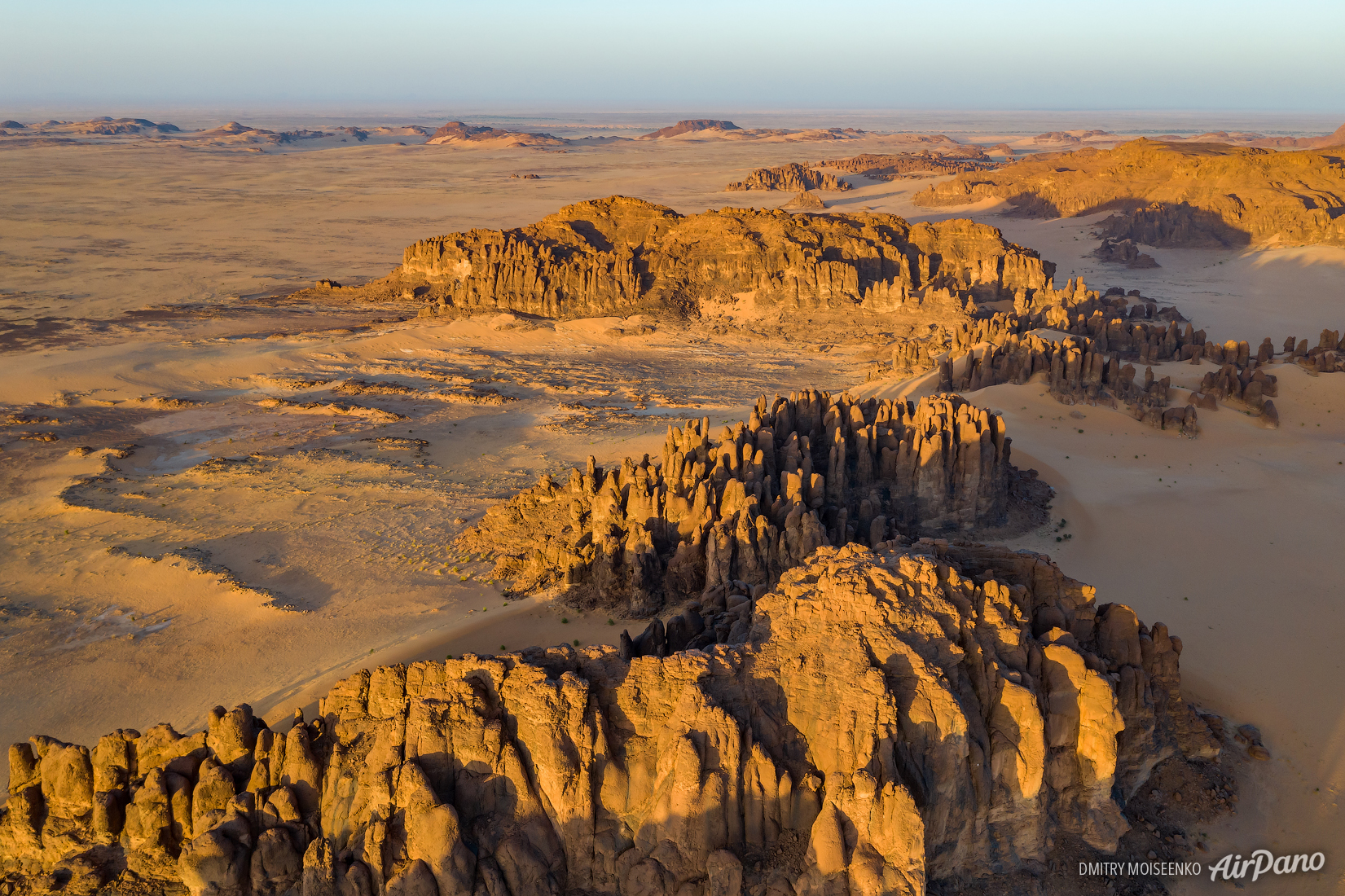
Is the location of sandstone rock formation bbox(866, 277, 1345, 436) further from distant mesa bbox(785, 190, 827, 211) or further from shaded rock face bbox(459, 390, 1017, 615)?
distant mesa bbox(785, 190, 827, 211)

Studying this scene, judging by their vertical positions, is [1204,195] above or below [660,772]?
above

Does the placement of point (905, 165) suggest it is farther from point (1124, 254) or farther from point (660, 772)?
point (660, 772)

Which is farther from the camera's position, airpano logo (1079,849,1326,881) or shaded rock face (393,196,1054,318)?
shaded rock face (393,196,1054,318)

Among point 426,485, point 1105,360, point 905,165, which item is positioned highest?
point 905,165

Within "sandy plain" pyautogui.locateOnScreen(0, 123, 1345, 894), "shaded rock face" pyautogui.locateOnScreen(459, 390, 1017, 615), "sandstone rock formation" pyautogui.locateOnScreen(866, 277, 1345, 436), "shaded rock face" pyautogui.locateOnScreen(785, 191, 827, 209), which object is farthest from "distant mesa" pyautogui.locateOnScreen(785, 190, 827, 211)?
"shaded rock face" pyautogui.locateOnScreen(459, 390, 1017, 615)

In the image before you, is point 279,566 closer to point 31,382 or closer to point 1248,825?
point 1248,825

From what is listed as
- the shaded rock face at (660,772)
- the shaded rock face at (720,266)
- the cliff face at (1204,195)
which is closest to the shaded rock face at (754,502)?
the shaded rock face at (660,772)

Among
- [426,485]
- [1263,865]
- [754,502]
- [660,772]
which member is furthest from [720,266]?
[660,772]
